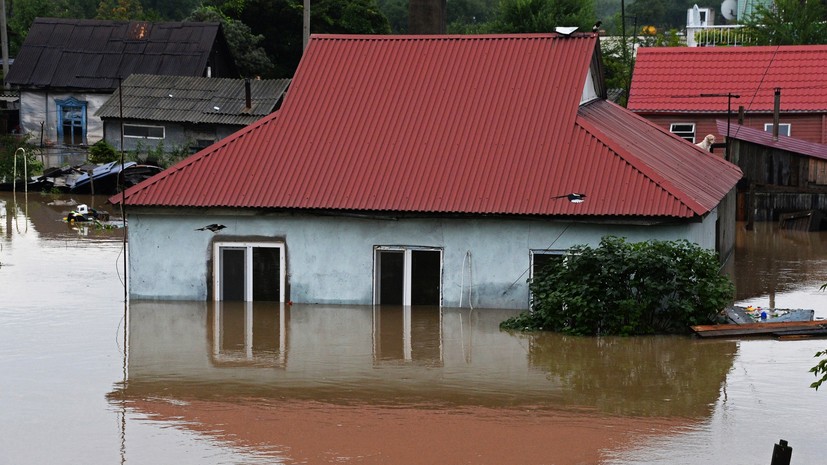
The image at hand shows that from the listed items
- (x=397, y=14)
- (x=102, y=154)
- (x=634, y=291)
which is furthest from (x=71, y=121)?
(x=397, y=14)

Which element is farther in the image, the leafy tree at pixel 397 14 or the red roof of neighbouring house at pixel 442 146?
the leafy tree at pixel 397 14

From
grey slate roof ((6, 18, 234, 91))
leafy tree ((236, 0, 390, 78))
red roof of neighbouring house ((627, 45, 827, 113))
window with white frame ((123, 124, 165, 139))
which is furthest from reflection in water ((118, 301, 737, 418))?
leafy tree ((236, 0, 390, 78))

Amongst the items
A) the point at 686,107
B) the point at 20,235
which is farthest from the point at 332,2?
the point at 20,235

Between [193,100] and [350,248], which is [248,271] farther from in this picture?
[193,100]

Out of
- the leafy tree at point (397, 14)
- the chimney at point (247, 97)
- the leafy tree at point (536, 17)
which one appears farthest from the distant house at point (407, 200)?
the leafy tree at point (397, 14)

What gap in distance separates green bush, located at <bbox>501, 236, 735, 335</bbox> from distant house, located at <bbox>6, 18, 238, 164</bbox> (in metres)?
37.0

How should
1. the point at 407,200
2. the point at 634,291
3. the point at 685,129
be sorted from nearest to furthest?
the point at 634,291 → the point at 407,200 → the point at 685,129

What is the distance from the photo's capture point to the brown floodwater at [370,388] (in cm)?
1410

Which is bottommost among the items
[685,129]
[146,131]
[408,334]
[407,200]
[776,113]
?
[408,334]

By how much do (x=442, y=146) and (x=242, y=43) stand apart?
142 feet

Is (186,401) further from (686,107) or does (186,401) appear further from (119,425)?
(686,107)

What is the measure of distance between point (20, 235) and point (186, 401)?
20378 millimetres

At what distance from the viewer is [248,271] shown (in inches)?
929

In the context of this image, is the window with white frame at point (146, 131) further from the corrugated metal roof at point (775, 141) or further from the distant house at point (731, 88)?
the corrugated metal roof at point (775, 141)
